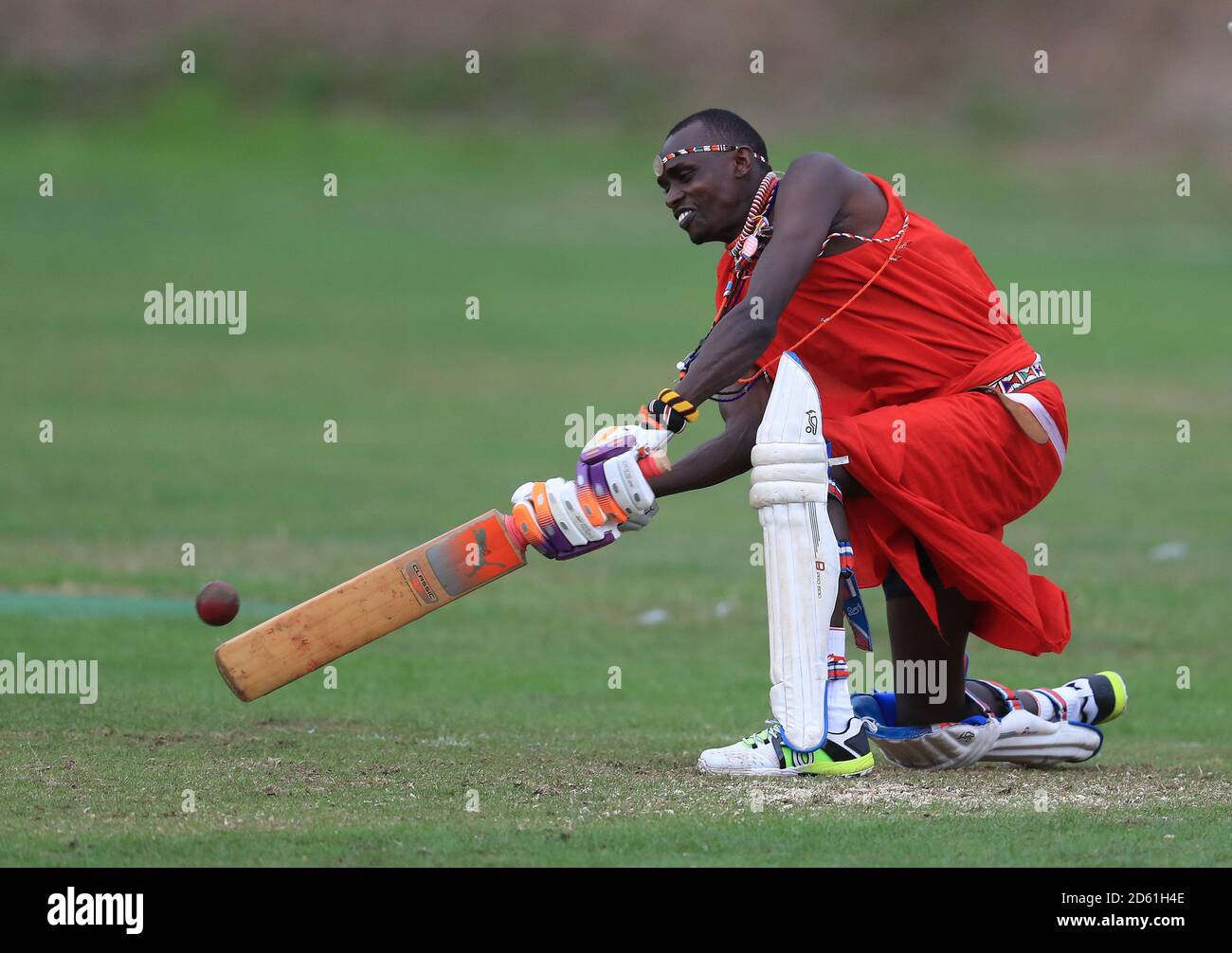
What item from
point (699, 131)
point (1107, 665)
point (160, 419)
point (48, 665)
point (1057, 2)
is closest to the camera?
point (699, 131)

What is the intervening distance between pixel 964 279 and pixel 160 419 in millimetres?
14048

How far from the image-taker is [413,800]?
6.12 meters

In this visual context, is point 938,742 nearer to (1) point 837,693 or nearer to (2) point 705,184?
(1) point 837,693

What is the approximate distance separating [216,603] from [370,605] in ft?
3.10

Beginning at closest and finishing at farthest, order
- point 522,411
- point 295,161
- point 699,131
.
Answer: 1. point 699,131
2. point 522,411
3. point 295,161

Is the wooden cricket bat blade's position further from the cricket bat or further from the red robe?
the red robe

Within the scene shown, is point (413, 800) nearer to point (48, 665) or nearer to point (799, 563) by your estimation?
point (799, 563)

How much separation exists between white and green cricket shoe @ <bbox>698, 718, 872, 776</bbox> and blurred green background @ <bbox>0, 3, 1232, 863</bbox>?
0.43 ft

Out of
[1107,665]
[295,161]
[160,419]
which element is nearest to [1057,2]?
[295,161]

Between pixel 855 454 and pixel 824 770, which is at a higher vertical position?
pixel 855 454

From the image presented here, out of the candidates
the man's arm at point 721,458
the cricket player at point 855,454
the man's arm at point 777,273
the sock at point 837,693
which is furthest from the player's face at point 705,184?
the sock at point 837,693

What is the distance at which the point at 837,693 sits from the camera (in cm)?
650

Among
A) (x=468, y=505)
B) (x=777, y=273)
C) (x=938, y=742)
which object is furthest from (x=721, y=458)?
(x=468, y=505)

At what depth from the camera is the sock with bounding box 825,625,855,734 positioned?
6480 mm
